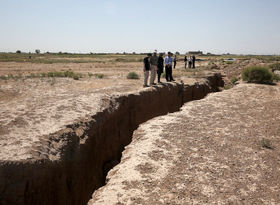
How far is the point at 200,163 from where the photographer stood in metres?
6.34

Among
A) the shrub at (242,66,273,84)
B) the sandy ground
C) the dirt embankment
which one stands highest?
the shrub at (242,66,273,84)

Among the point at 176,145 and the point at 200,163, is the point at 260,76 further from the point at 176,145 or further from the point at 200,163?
the point at 200,163

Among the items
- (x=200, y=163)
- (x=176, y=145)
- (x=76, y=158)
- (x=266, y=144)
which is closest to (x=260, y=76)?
(x=266, y=144)

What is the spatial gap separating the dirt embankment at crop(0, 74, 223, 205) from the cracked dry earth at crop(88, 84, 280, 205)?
132 cm

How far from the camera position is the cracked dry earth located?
507 centimetres

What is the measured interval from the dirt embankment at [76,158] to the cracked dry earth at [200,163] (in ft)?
4.32

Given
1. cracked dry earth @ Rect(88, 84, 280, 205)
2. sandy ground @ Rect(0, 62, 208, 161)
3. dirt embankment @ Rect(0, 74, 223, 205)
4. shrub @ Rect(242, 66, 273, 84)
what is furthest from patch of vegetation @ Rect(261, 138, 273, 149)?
shrub @ Rect(242, 66, 273, 84)

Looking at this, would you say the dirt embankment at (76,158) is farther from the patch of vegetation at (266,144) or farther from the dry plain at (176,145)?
the patch of vegetation at (266,144)

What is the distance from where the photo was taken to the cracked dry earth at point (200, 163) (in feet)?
16.6

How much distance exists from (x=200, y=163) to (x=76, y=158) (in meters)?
3.17

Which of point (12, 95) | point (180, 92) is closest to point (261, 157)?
point (180, 92)

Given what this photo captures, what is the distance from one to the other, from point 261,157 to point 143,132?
331 cm

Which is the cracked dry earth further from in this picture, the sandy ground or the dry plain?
the sandy ground

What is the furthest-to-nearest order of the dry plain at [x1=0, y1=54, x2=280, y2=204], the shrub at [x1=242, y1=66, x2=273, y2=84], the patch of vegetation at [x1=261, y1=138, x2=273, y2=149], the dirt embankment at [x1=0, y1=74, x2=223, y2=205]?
1. the shrub at [x1=242, y1=66, x2=273, y2=84]
2. the patch of vegetation at [x1=261, y1=138, x2=273, y2=149]
3. the dirt embankment at [x1=0, y1=74, x2=223, y2=205]
4. the dry plain at [x1=0, y1=54, x2=280, y2=204]
